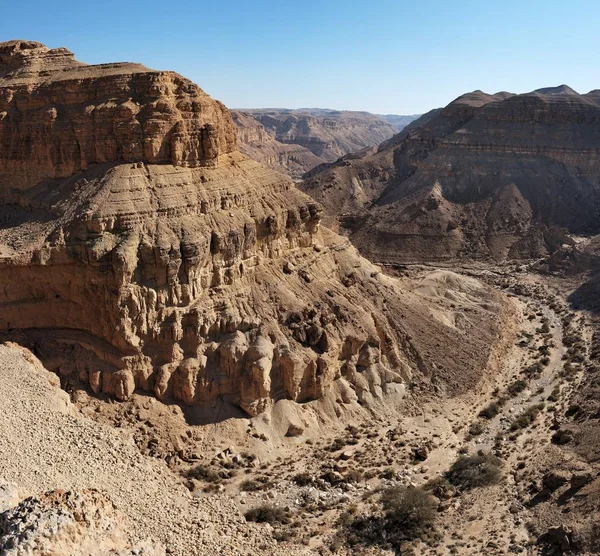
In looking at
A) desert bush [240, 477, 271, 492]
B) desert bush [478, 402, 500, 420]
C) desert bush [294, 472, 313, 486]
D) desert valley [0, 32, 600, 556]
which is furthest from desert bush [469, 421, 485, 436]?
desert bush [240, 477, 271, 492]

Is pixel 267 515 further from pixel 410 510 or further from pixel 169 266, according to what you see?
pixel 169 266

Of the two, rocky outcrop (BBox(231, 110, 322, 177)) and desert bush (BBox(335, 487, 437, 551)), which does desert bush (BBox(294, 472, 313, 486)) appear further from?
rocky outcrop (BBox(231, 110, 322, 177))

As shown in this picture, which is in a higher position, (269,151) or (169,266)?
(269,151)

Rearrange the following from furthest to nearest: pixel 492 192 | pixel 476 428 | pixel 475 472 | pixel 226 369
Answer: pixel 492 192 → pixel 476 428 → pixel 226 369 → pixel 475 472

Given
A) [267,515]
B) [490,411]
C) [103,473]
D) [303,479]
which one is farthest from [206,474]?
[490,411]

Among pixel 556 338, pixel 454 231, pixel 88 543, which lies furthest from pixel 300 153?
pixel 88 543

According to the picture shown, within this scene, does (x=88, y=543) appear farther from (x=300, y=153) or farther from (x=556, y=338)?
(x=300, y=153)
